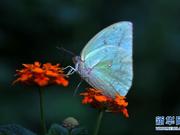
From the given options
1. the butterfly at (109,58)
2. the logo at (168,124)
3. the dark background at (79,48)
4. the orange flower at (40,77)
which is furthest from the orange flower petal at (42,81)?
the dark background at (79,48)

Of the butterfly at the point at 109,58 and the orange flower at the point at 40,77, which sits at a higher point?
the butterfly at the point at 109,58

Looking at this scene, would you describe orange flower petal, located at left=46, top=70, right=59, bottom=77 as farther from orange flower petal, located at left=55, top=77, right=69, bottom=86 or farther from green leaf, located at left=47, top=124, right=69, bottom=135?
green leaf, located at left=47, top=124, right=69, bottom=135

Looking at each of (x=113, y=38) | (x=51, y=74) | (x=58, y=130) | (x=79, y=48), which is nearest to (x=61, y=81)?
(x=51, y=74)

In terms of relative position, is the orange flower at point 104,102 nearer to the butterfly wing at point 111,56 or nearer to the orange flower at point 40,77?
the orange flower at point 40,77

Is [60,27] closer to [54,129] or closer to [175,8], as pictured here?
[175,8]

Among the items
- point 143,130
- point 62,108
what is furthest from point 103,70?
point 143,130

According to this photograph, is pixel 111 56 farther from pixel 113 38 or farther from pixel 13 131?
pixel 13 131

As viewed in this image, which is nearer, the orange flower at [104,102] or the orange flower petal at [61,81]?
the orange flower petal at [61,81]

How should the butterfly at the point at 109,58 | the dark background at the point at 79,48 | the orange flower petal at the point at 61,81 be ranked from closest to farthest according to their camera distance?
1. the orange flower petal at the point at 61,81
2. the butterfly at the point at 109,58
3. the dark background at the point at 79,48
